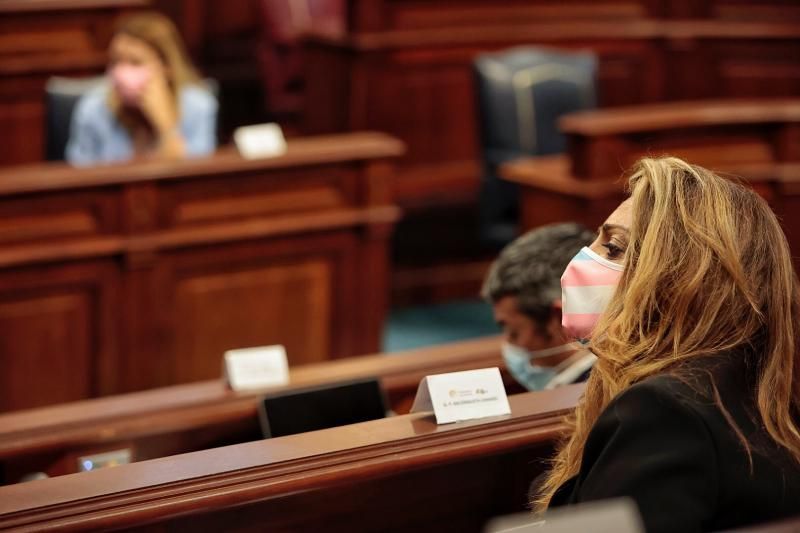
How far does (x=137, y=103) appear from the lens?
4324 millimetres

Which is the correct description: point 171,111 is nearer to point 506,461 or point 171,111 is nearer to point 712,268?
point 506,461

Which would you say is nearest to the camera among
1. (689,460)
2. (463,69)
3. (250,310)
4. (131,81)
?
(689,460)

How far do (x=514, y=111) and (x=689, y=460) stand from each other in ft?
11.8

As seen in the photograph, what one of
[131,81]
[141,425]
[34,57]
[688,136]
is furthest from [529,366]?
[34,57]

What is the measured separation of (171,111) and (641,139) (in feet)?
5.46

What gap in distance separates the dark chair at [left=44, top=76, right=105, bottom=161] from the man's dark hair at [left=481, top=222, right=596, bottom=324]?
2458 millimetres

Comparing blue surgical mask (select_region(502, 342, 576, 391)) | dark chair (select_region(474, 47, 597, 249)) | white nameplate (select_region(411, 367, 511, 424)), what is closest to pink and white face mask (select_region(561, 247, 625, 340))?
white nameplate (select_region(411, 367, 511, 424))

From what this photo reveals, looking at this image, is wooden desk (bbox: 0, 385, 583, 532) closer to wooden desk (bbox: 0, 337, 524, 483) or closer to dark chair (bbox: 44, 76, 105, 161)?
wooden desk (bbox: 0, 337, 524, 483)

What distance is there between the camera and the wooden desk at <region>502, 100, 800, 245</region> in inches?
158

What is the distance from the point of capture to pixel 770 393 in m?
1.51

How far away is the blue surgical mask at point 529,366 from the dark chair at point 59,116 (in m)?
2.50

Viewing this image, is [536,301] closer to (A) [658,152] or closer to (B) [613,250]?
(B) [613,250]

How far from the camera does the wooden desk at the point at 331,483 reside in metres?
1.63

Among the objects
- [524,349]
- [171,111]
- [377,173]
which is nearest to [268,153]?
[377,173]
